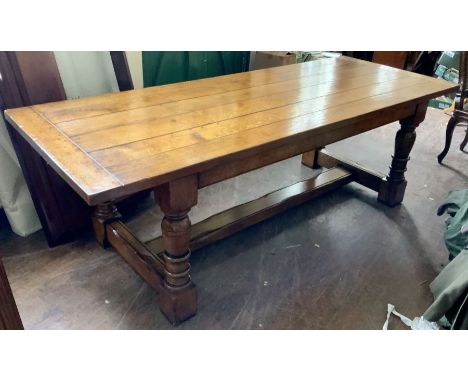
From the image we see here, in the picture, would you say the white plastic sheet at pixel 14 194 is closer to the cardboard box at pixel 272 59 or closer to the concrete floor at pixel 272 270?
the concrete floor at pixel 272 270

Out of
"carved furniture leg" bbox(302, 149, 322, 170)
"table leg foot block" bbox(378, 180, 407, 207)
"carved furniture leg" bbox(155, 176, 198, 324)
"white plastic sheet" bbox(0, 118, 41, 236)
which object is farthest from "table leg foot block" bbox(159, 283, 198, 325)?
"carved furniture leg" bbox(302, 149, 322, 170)

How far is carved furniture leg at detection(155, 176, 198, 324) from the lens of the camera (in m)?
1.31

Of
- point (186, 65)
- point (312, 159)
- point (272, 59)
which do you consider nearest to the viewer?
point (312, 159)

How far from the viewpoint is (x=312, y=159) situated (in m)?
2.72

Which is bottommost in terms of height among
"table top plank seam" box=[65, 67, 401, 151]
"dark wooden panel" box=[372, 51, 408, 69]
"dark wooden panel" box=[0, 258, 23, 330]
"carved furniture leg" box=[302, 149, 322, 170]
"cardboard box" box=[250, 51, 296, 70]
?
"carved furniture leg" box=[302, 149, 322, 170]

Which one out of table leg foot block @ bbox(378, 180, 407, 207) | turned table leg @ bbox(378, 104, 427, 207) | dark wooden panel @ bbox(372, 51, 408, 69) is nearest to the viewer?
turned table leg @ bbox(378, 104, 427, 207)

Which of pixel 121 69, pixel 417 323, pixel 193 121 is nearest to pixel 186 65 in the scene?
pixel 121 69

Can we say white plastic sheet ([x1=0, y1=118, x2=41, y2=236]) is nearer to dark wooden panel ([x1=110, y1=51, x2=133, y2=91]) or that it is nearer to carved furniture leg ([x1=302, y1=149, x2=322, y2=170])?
dark wooden panel ([x1=110, y1=51, x2=133, y2=91])

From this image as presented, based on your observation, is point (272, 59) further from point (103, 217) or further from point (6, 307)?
point (6, 307)

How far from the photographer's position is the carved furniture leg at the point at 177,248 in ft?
4.31

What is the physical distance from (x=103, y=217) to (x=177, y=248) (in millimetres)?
590

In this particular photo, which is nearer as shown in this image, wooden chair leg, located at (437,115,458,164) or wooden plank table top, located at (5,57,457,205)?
wooden plank table top, located at (5,57,457,205)

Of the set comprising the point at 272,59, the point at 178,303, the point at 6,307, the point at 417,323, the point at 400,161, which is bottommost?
the point at 417,323

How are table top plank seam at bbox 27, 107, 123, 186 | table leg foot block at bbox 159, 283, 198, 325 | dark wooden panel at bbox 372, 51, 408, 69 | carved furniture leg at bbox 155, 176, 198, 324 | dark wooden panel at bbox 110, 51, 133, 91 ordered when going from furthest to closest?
dark wooden panel at bbox 372, 51, 408, 69 → dark wooden panel at bbox 110, 51, 133, 91 → table leg foot block at bbox 159, 283, 198, 325 → carved furniture leg at bbox 155, 176, 198, 324 → table top plank seam at bbox 27, 107, 123, 186
